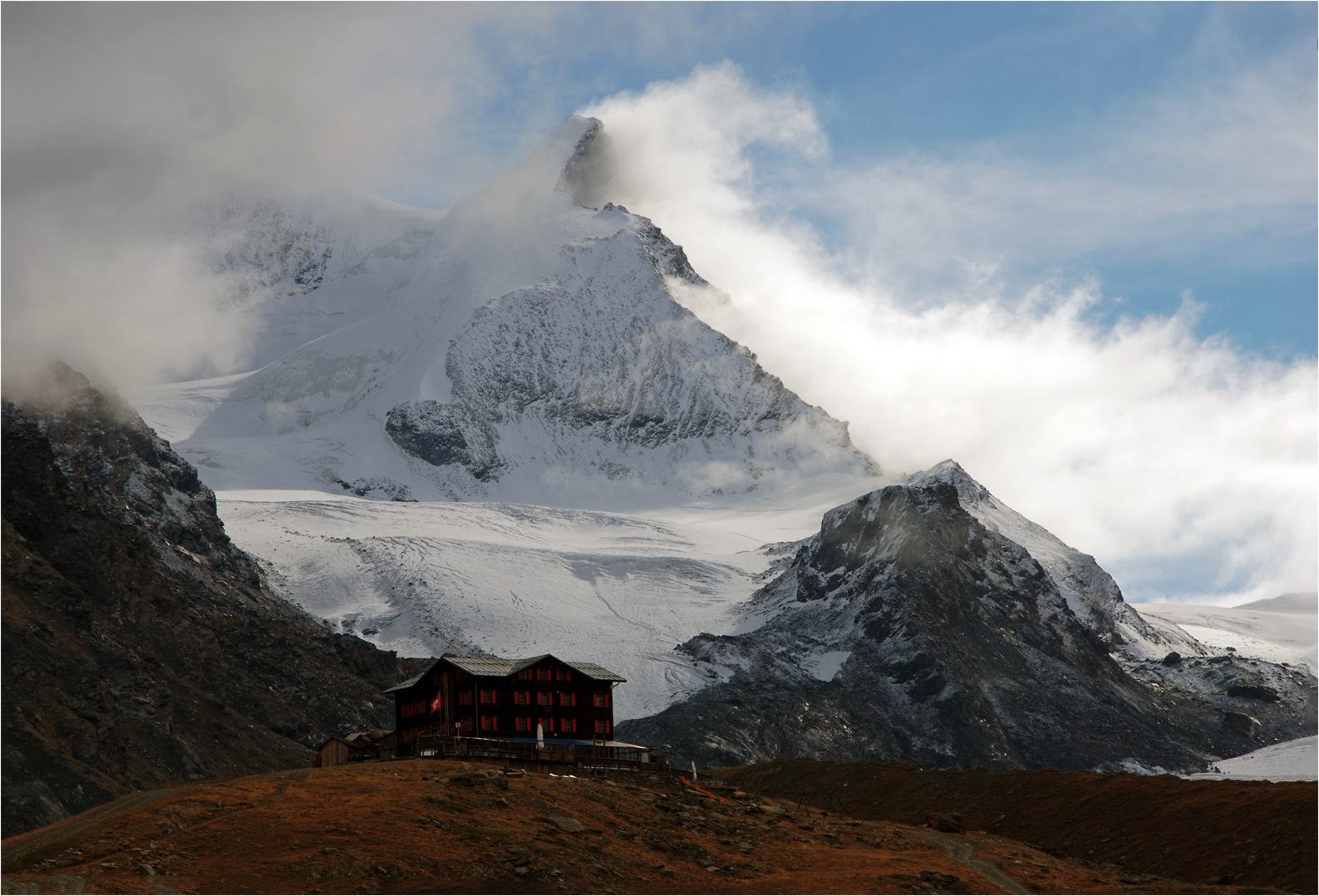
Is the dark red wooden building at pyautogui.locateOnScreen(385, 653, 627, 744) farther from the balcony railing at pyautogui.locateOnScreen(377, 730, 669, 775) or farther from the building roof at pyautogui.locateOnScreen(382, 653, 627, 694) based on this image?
the balcony railing at pyautogui.locateOnScreen(377, 730, 669, 775)

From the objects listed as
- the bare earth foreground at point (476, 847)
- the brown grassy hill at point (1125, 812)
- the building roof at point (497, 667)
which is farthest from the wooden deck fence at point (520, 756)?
the brown grassy hill at point (1125, 812)

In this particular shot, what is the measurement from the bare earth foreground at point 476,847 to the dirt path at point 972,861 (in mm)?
160

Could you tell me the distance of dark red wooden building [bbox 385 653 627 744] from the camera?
8256cm

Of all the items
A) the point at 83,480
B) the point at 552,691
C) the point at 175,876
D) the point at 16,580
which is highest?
the point at 83,480

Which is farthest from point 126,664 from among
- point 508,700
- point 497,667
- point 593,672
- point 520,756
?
point 520,756

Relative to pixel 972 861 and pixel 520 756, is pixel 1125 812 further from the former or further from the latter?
pixel 520 756

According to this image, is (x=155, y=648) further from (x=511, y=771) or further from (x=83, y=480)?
(x=511, y=771)

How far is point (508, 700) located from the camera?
83812mm

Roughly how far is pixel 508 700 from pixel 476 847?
114 feet

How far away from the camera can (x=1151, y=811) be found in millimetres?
70250

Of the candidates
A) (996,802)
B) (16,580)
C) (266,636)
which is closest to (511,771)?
(996,802)

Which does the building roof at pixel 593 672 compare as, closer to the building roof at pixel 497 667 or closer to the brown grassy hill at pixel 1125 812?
the building roof at pixel 497 667

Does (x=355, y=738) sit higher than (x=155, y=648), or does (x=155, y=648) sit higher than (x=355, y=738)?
(x=155, y=648)

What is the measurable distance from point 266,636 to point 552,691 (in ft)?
358
